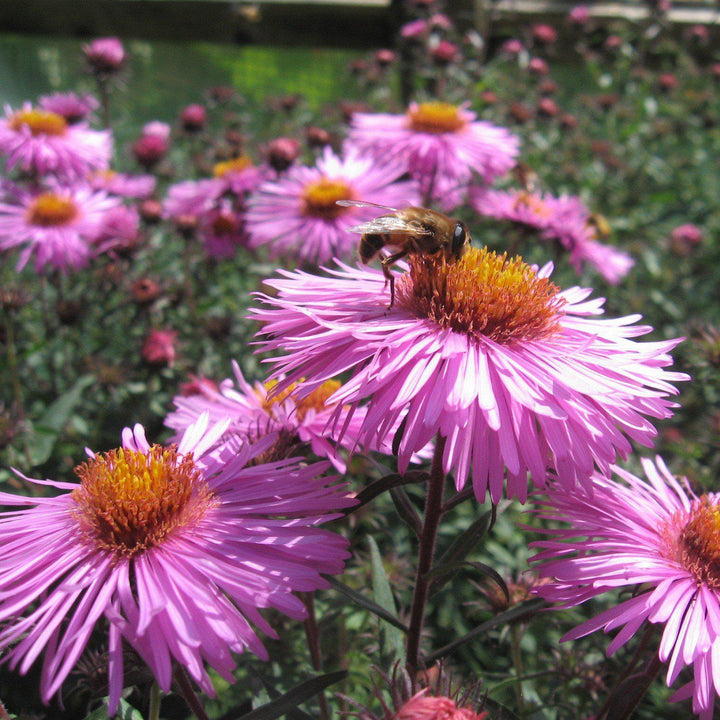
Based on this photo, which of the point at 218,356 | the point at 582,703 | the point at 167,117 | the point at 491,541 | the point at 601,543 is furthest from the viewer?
the point at 167,117

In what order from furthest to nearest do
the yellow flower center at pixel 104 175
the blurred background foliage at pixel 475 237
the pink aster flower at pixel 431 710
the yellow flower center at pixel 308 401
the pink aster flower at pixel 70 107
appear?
the pink aster flower at pixel 70 107 < the yellow flower center at pixel 104 175 < the blurred background foliage at pixel 475 237 < the yellow flower center at pixel 308 401 < the pink aster flower at pixel 431 710

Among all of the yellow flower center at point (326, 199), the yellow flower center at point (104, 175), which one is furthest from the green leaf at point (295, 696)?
the yellow flower center at point (104, 175)

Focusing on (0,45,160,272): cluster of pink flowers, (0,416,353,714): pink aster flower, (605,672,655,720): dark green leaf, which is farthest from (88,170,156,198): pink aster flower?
(605,672,655,720): dark green leaf

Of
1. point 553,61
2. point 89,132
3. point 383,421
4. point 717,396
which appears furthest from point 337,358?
point 553,61

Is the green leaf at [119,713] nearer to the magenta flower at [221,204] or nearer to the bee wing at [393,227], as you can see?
the bee wing at [393,227]

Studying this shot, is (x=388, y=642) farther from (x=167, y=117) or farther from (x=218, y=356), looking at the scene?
(x=167, y=117)

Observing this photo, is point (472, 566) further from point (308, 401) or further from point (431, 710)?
point (308, 401)

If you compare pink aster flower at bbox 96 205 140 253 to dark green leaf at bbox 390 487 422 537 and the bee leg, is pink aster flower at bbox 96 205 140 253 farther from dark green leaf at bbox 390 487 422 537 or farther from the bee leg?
dark green leaf at bbox 390 487 422 537
